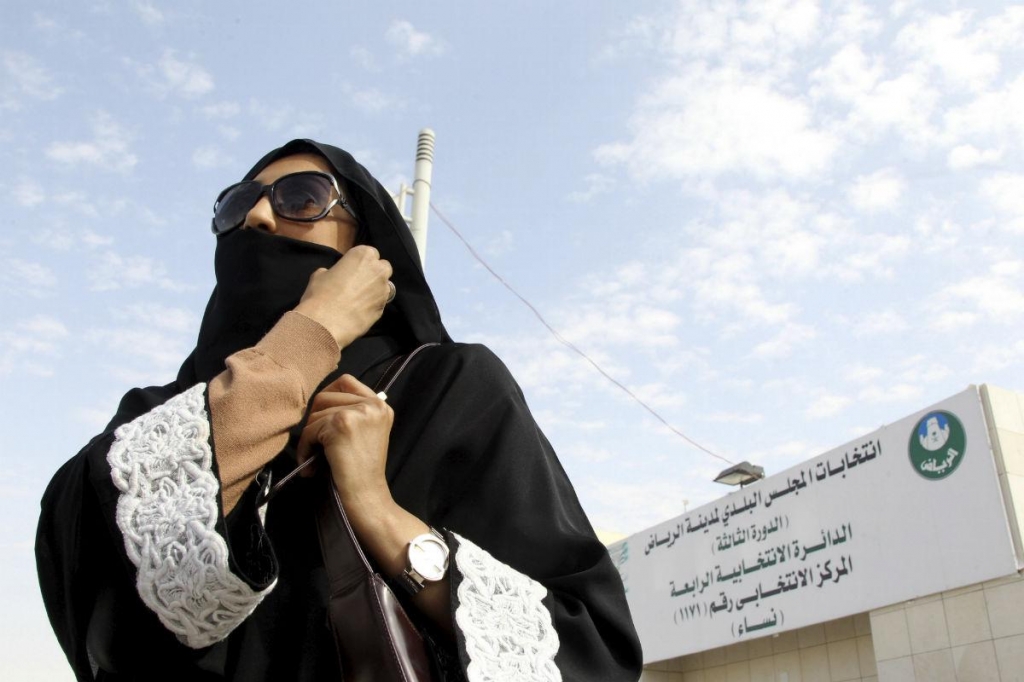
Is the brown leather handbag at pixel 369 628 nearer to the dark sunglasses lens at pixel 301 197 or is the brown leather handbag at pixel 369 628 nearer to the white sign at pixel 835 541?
the dark sunglasses lens at pixel 301 197

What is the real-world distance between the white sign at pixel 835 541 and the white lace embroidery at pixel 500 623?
657 centimetres

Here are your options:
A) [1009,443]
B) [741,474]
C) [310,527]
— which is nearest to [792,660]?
[741,474]

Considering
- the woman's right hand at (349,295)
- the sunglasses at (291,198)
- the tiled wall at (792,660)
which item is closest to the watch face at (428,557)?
the woman's right hand at (349,295)

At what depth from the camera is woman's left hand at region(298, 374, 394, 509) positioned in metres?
0.97

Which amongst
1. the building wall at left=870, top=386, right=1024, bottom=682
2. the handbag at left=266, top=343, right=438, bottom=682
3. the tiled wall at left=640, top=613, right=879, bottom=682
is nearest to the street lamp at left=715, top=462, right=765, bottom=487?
→ the tiled wall at left=640, top=613, right=879, bottom=682

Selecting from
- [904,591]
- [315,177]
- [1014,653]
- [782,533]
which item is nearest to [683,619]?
[782,533]

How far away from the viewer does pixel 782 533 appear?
8.44 meters

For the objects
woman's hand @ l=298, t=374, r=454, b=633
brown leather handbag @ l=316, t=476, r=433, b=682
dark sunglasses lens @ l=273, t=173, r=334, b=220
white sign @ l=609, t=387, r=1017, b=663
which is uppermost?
white sign @ l=609, t=387, r=1017, b=663

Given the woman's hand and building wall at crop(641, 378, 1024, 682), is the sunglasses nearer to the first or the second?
the woman's hand

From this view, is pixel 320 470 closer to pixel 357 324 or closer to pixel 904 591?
pixel 357 324

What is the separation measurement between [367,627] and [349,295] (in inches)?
18.4

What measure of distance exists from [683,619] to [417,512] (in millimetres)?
9075

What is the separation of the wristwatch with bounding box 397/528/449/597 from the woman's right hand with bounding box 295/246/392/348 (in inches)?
11.2

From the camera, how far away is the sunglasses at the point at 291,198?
1388 millimetres
